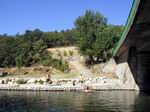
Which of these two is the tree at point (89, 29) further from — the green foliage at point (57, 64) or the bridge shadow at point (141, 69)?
the bridge shadow at point (141, 69)

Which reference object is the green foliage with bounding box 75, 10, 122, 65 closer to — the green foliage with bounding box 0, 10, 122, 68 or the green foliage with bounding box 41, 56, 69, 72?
the green foliage with bounding box 0, 10, 122, 68

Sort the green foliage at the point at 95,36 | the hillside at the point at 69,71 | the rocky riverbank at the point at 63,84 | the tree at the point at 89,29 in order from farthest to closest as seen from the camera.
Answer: the tree at the point at 89,29 < the green foliage at the point at 95,36 < the hillside at the point at 69,71 < the rocky riverbank at the point at 63,84

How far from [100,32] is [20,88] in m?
29.0

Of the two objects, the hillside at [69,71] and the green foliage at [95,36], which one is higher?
the green foliage at [95,36]

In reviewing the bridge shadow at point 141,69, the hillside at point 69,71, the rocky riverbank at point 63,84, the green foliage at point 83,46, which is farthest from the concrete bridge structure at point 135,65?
the green foliage at point 83,46

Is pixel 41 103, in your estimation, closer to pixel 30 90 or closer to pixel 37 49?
pixel 30 90

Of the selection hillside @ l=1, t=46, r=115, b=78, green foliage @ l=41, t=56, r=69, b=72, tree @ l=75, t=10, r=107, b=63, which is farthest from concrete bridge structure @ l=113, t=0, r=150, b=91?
tree @ l=75, t=10, r=107, b=63

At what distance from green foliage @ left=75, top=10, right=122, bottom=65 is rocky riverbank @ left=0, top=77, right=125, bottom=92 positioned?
58.3 ft

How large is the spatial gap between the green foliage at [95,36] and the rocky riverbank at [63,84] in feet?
58.3

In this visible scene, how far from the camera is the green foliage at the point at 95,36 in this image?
3792 inches

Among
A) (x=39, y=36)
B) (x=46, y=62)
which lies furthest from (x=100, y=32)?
(x=39, y=36)

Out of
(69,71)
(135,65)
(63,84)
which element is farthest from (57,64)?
(135,65)

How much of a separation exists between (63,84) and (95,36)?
2631cm

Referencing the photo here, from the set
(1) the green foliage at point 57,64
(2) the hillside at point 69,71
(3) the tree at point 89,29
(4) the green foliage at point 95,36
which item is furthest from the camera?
(3) the tree at point 89,29
